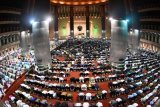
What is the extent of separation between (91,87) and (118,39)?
13954 millimetres

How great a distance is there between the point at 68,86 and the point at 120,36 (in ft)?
50.6

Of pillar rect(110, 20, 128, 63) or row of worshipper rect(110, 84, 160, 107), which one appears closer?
row of worshipper rect(110, 84, 160, 107)

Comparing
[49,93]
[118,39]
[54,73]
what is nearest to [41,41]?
[54,73]

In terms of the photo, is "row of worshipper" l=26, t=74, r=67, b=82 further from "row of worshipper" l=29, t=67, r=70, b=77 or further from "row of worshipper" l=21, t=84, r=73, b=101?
"row of worshipper" l=21, t=84, r=73, b=101

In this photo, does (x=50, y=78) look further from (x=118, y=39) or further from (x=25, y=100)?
(x=118, y=39)

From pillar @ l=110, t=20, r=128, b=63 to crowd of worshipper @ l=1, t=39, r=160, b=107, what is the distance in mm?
1388

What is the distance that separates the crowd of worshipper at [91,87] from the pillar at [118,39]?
139cm

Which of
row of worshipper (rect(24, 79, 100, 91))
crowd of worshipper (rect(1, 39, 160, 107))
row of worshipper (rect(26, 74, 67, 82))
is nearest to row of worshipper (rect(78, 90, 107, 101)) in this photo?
crowd of worshipper (rect(1, 39, 160, 107))

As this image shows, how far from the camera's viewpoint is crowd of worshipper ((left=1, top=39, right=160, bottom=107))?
26.9m

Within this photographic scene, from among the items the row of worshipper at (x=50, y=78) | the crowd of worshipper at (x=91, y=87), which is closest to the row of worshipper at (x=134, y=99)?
the crowd of worshipper at (x=91, y=87)

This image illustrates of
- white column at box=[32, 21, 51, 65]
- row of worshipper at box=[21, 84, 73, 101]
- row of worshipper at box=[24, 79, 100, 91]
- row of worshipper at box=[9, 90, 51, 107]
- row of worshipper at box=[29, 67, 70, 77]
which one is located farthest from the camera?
white column at box=[32, 21, 51, 65]

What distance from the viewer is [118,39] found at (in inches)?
1667

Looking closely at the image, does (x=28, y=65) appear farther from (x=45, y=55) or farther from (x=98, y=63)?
(x=98, y=63)

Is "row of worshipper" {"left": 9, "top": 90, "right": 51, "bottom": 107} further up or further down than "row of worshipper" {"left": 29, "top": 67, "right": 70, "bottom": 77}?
further down
